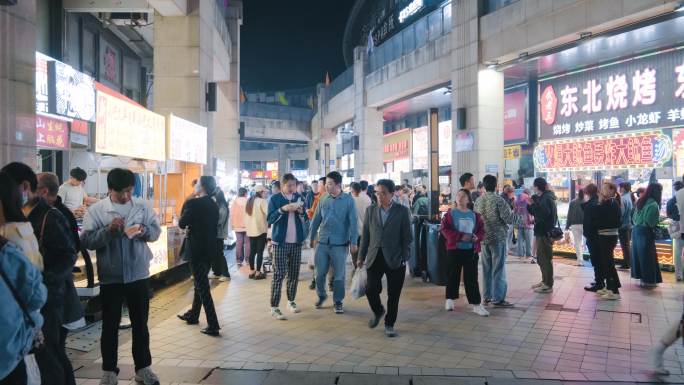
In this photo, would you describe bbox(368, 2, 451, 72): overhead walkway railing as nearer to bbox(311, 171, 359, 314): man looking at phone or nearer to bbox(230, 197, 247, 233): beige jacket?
bbox(230, 197, 247, 233): beige jacket

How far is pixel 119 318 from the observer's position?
4.64 m

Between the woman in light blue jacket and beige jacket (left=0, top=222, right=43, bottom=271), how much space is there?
0.60m

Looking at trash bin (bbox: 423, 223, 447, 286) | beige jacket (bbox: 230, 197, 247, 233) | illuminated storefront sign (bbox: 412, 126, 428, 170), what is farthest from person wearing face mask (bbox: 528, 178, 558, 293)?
illuminated storefront sign (bbox: 412, 126, 428, 170)

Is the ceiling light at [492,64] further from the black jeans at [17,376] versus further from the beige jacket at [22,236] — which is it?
the black jeans at [17,376]

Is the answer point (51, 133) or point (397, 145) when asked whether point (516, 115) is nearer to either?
point (397, 145)

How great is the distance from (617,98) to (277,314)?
14.8 meters

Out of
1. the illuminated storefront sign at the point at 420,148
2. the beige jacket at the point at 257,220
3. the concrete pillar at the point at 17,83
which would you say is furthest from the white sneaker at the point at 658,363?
the illuminated storefront sign at the point at 420,148

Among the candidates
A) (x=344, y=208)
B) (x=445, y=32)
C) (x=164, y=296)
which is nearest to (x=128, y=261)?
(x=344, y=208)

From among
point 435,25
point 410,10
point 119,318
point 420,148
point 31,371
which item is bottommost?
point 119,318

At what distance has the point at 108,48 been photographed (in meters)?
18.4

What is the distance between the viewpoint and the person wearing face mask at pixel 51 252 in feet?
12.1

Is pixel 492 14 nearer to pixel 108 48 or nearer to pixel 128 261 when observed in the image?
pixel 108 48

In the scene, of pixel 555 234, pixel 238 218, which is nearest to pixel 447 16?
pixel 238 218

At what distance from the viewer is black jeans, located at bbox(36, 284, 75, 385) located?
3.44 metres
